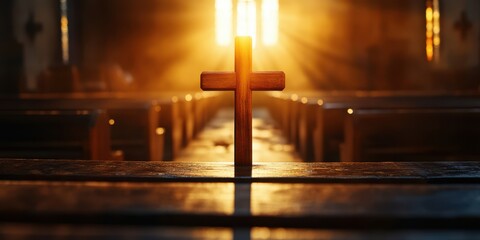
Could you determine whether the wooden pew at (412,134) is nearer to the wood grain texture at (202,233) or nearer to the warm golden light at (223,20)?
the wood grain texture at (202,233)

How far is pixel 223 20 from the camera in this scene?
16484mm

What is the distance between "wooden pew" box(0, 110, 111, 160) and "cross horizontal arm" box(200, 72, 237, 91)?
5.12ft

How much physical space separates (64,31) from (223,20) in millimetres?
4515

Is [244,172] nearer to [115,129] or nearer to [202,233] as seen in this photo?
[202,233]

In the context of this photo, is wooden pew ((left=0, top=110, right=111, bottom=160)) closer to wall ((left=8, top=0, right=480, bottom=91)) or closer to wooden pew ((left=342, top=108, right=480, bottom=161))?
wooden pew ((left=342, top=108, right=480, bottom=161))

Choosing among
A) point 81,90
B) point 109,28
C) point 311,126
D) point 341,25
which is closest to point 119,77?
point 81,90

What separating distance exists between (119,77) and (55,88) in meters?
2.31

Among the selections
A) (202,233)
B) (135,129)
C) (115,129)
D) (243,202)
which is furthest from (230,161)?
(202,233)

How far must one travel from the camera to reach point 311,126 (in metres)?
5.59

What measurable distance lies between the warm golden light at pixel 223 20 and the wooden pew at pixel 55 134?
1249 cm

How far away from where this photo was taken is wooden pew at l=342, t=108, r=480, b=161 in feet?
11.7

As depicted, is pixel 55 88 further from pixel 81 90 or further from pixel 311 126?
pixel 311 126

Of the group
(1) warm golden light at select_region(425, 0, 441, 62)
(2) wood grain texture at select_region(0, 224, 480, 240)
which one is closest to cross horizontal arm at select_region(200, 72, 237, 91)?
(2) wood grain texture at select_region(0, 224, 480, 240)

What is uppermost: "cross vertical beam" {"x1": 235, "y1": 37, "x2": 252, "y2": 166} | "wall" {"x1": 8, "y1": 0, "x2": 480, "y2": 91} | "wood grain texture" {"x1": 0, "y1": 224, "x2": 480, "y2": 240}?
"wall" {"x1": 8, "y1": 0, "x2": 480, "y2": 91}
